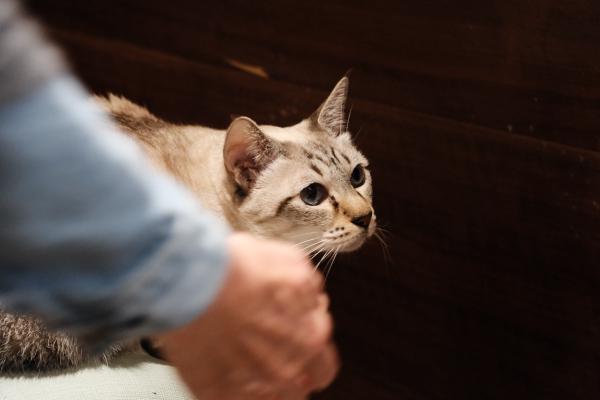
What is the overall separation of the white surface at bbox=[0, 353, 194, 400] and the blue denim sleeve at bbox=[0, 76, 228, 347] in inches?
19.1

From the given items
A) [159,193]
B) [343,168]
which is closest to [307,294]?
[159,193]

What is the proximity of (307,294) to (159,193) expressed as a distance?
0.15 m

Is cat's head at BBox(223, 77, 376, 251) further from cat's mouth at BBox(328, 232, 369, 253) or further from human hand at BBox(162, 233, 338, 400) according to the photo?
human hand at BBox(162, 233, 338, 400)

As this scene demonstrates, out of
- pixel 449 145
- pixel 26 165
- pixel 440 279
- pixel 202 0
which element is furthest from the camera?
pixel 202 0

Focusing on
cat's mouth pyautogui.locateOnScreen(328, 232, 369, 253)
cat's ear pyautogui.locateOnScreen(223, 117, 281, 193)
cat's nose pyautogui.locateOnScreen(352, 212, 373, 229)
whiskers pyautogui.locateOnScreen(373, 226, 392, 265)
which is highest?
cat's ear pyautogui.locateOnScreen(223, 117, 281, 193)

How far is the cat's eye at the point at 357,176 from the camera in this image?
3.75 ft

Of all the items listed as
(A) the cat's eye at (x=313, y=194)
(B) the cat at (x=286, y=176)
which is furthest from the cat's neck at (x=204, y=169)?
(A) the cat's eye at (x=313, y=194)

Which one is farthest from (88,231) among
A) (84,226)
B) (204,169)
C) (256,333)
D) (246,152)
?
(204,169)

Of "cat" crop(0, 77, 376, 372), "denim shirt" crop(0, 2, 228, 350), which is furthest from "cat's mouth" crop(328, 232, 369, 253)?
"denim shirt" crop(0, 2, 228, 350)

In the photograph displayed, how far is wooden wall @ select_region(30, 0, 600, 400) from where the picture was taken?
103 cm

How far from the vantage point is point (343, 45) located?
1213 millimetres

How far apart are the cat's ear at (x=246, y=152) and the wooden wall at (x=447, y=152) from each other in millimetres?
247

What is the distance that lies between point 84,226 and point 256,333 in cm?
15

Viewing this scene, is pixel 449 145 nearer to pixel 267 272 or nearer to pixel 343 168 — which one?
pixel 343 168
